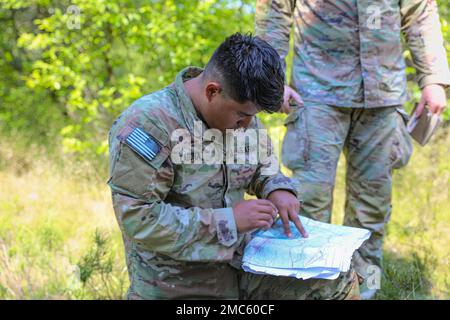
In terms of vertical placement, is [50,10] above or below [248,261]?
above

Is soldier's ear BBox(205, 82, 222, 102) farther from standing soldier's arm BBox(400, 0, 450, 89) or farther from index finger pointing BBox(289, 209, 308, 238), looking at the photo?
standing soldier's arm BBox(400, 0, 450, 89)

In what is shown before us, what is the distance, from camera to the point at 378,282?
9.34 ft

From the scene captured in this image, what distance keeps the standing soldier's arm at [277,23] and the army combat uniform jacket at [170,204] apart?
85 cm

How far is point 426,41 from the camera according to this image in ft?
9.70

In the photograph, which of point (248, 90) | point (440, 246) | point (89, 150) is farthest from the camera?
point (89, 150)

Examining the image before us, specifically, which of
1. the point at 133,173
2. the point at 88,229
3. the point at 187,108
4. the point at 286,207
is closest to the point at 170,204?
the point at 133,173

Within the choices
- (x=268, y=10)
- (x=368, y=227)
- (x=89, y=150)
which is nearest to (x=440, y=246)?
(x=368, y=227)

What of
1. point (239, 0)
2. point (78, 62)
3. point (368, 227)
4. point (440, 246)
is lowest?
point (440, 246)

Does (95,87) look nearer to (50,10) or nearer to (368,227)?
(50,10)

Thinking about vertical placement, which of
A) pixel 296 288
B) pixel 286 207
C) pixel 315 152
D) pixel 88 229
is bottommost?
pixel 88 229

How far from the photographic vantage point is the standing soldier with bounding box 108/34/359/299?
1.75m

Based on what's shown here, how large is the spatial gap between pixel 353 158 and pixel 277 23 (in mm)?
819

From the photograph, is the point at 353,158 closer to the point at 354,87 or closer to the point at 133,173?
the point at 354,87
